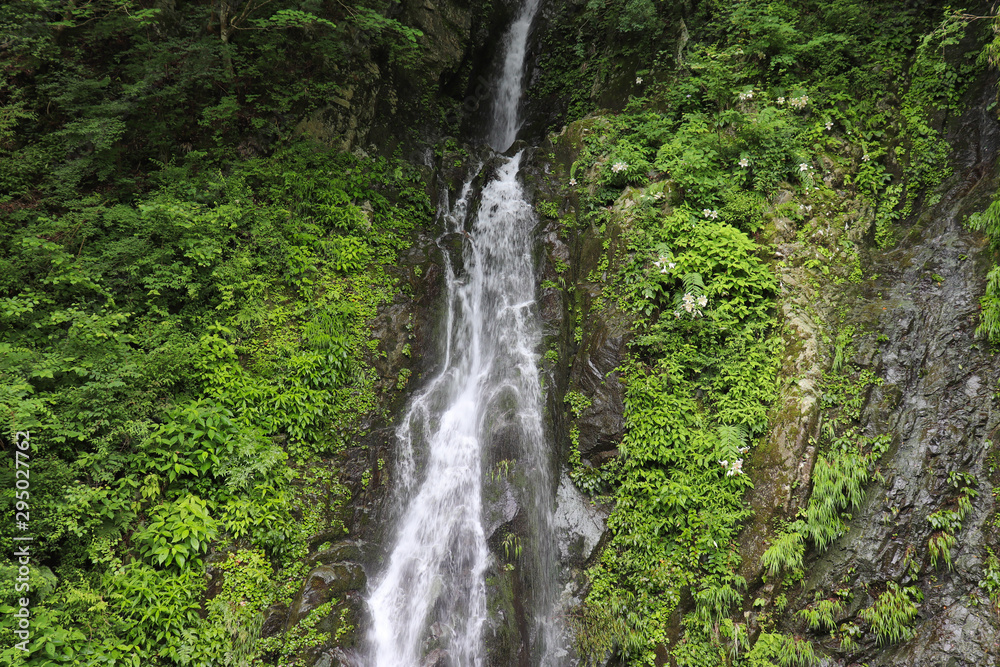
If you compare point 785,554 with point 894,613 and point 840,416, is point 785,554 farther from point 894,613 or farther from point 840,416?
point 840,416

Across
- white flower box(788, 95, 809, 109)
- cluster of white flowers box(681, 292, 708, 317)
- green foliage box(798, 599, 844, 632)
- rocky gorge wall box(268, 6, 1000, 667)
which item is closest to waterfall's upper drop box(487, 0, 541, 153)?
rocky gorge wall box(268, 6, 1000, 667)

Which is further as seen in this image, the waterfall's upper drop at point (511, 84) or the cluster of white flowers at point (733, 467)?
the waterfall's upper drop at point (511, 84)

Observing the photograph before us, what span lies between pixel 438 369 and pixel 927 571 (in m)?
6.91

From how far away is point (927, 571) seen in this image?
4.86 metres

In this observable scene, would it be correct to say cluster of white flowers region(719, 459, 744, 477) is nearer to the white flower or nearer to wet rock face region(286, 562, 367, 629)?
wet rock face region(286, 562, 367, 629)

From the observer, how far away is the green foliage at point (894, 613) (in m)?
4.77

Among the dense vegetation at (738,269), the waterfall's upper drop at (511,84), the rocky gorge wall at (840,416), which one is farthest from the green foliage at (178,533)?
the waterfall's upper drop at (511,84)

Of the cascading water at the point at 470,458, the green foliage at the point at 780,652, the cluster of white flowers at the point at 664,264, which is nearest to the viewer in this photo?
the green foliage at the point at 780,652

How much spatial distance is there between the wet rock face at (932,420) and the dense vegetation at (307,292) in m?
0.20

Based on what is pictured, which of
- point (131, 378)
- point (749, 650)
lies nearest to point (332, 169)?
point (131, 378)

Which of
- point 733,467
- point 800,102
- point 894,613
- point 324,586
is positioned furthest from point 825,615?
point 800,102

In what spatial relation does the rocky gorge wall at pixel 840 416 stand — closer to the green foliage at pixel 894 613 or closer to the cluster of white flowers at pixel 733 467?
the green foliage at pixel 894 613

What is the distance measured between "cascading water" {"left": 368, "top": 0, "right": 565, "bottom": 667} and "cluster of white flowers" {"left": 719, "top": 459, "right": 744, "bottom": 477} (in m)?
2.52

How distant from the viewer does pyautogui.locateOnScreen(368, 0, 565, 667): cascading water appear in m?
6.12
